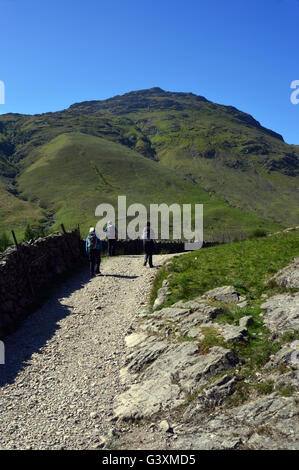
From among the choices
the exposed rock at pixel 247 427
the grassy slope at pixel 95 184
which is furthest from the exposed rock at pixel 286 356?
the grassy slope at pixel 95 184

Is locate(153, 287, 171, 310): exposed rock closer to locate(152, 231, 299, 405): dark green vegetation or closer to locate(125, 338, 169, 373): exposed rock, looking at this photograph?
locate(152, 231, 299, 405): dark green vegetation

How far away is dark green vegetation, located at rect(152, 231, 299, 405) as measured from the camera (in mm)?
8094

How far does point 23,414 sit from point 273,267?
11.0 meters

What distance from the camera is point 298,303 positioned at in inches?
405

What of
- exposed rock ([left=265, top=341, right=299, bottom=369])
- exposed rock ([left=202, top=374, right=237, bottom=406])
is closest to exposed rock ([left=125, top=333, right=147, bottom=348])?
exposed rock ([left=202, top=374, right=237, bottom=406])

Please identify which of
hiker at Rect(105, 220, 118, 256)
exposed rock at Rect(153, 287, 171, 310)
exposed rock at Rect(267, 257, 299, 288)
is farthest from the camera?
hiker at Rect(105, 220, 118, 256)

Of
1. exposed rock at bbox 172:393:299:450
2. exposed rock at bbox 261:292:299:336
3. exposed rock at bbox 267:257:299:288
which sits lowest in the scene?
exposed rock at bbox 172:393:299:450

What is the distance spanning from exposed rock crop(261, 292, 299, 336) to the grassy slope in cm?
9256

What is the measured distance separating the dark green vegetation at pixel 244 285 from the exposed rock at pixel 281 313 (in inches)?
10.2

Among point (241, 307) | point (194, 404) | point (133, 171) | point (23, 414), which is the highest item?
point (133, 171)

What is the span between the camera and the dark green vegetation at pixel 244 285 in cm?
809

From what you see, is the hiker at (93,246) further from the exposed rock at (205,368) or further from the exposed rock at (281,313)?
the exposed rock at (205,368)
